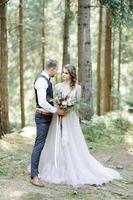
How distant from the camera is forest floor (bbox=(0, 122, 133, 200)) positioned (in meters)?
7.07

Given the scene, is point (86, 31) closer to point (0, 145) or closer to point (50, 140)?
point (0, 145)

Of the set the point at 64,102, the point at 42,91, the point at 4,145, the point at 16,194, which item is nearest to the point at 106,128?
the point at 4,145

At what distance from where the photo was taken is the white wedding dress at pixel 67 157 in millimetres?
8062

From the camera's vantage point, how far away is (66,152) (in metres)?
8.18

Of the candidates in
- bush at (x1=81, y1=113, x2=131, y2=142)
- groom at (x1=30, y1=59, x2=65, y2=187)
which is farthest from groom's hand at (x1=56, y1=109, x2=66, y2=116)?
bush at (x1=81, y1=113, x2=131, y2=142)

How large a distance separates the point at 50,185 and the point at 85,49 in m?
6.36

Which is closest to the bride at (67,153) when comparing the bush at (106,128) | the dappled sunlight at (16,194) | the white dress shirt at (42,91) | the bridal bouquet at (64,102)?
the bridal bouquet at (64,102)

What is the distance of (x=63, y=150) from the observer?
8.17 meters

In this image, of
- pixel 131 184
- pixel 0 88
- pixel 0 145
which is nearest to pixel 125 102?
pixel 0 88

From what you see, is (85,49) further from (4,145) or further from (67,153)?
(67,153)

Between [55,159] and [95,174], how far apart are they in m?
0.86

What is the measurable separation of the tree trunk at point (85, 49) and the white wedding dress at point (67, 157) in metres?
4.79

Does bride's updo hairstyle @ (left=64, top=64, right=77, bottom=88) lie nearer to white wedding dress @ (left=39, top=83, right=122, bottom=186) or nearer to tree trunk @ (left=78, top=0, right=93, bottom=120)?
white wedding dress @ (left=39, top=83, right=122, bottom=186)

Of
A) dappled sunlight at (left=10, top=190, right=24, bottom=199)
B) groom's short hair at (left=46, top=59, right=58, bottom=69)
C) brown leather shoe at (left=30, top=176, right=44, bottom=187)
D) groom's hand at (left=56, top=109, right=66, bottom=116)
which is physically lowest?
brown leather shoe at (left=30, top=176, right=44, bottom=187)
